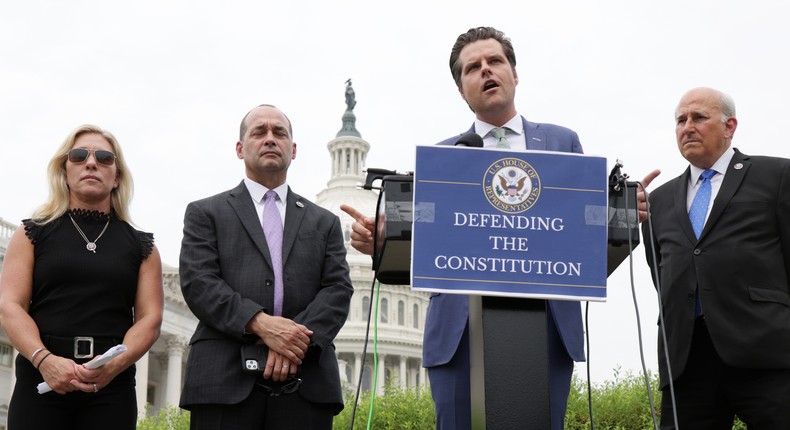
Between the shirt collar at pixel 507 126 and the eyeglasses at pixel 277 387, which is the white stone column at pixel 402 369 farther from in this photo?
the shirt collar at pixel 507 126

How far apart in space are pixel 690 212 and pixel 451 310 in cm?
146

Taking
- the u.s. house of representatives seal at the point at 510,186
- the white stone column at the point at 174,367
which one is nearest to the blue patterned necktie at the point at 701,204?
the u.s. house of representatives seal at the point at 510,186

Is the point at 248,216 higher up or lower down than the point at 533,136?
lower down

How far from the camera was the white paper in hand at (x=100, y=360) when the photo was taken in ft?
13.2

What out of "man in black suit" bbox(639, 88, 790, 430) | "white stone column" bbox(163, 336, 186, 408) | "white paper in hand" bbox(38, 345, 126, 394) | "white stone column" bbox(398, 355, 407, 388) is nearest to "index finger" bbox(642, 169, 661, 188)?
"man in black suit" bbox(639, 88, 790, 430)

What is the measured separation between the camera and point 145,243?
15.6ft

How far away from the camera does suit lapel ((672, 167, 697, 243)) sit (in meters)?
4.55

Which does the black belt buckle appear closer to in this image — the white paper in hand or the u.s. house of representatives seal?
the white paper in hand

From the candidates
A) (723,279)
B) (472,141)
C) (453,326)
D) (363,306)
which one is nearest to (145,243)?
(453,326)

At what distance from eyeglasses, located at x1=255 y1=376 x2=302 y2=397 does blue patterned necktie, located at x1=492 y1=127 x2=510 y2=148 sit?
1.36 metres

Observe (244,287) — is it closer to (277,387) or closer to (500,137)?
(277,387)

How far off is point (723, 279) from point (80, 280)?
9.51 ft

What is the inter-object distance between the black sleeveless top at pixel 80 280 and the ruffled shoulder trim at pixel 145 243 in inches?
2.6

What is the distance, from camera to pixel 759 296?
14.0 feet
